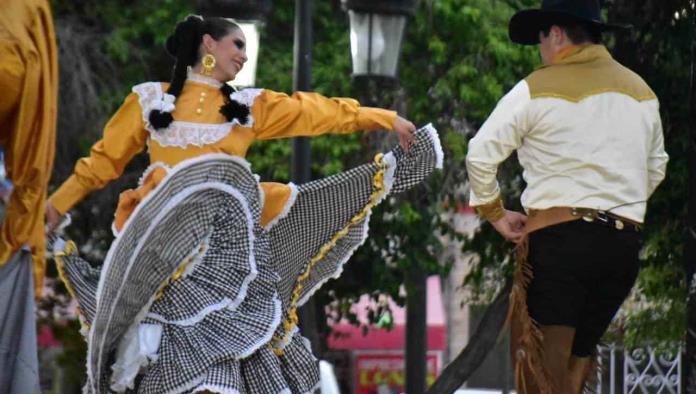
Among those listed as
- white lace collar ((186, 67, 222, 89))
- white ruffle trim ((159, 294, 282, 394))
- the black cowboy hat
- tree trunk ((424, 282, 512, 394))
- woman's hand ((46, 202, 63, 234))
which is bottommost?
tree trunk ((424, 282, 512, 394))

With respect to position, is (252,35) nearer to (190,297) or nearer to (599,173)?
(190,297)

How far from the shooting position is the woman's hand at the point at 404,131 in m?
7.66

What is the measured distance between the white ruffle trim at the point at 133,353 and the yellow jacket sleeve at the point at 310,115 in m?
0.97

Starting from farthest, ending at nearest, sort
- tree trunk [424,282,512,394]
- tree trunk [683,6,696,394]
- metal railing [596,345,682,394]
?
1. tree trunk [424,282,512,394]
2. metal railing [596,345,682,394]
3. tree trunk [683,6,696,394]

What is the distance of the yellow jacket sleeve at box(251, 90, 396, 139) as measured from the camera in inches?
300

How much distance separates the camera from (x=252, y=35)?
36.8 ft

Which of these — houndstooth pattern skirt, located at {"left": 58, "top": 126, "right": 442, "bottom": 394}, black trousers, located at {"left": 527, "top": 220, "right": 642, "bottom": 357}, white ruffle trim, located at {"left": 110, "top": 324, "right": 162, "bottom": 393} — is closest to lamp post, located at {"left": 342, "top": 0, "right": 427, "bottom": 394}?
houndstooth pattern skirt, located at {"left": 58, "top": 126, "right": 442, "bottom": 394}

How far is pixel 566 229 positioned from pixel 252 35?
4968 mm

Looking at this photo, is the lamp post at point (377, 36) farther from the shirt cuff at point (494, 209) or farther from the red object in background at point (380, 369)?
the red object in background at point (380, 369)

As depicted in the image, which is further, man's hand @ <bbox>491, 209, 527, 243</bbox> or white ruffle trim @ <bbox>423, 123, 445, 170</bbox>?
white ruffle trim @ <bbox>423, 123, 445, 170</bbox>

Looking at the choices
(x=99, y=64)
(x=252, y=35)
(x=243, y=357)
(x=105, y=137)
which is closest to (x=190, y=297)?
(x=243, y=357)

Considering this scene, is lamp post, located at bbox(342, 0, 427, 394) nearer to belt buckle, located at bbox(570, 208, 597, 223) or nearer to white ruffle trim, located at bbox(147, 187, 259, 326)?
white ruffle trim, located at bbox(147, 187, 259, 326)

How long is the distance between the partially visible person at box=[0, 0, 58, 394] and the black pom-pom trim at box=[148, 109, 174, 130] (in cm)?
164

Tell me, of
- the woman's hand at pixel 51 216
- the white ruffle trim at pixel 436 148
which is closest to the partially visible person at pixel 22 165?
the woman's hand at pixel 51 216
